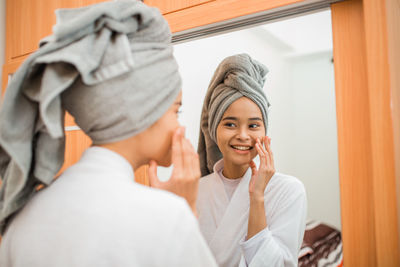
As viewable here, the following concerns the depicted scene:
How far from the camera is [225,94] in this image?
905mm

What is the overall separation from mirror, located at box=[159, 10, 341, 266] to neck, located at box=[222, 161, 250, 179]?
0.11 metres

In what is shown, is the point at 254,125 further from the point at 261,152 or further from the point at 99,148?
the point at 99,148

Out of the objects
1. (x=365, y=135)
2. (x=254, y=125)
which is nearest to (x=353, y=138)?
(x=365, y=135)

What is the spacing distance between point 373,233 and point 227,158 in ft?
1.46

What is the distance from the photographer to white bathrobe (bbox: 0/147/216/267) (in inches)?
18.9

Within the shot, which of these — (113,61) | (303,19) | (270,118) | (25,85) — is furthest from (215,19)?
(25,85)

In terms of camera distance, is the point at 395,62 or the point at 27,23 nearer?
the point at 395,62

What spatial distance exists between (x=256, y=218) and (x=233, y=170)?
17 cm

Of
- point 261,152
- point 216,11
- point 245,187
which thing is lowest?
point 245,187

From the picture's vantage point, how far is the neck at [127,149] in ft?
2.00

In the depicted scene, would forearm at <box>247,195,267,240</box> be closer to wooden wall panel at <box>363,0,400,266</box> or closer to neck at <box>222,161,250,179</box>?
neck at <box>222,161,250,179</box>

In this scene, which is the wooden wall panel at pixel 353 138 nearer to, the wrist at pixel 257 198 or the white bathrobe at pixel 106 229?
→ the wrist at pixel 257 198

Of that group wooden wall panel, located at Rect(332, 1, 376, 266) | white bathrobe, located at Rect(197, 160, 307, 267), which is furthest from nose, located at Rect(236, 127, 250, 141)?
wooden wall panel, located at Rect(332, 1, 376, 266)

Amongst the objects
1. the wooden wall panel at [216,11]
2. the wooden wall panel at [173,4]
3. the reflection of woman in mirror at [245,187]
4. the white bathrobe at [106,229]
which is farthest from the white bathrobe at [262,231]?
the wooden wall panel at [173,4]
